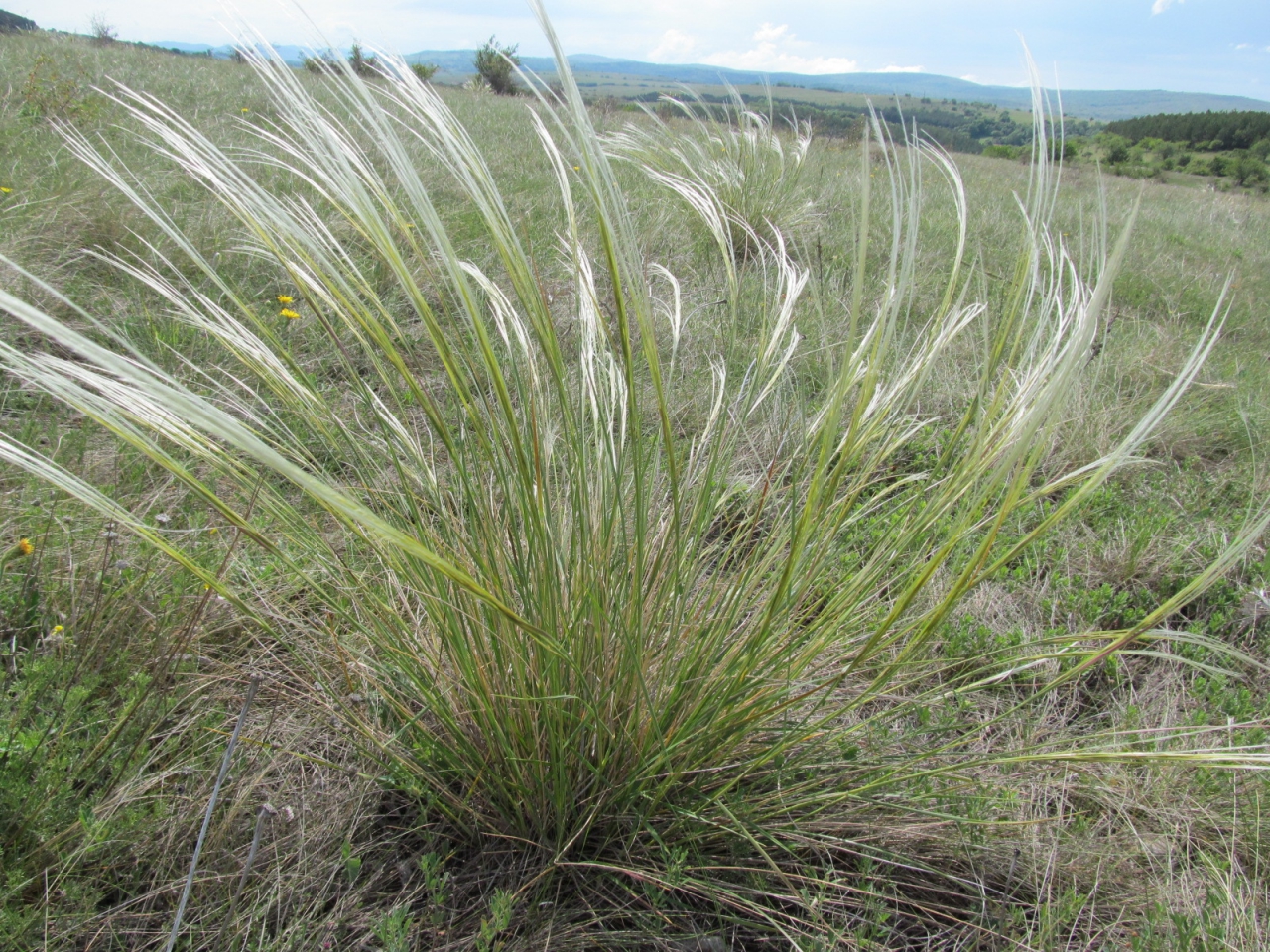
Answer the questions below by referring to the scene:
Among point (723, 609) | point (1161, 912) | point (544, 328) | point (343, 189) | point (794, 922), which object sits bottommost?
point (794, 922)

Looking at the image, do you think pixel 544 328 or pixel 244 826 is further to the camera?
pixel 244 826

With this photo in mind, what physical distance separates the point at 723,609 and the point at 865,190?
64cm

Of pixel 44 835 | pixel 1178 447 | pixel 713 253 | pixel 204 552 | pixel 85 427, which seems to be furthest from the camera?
pixel 713 253

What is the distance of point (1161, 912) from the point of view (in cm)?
98

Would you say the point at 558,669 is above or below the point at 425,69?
below

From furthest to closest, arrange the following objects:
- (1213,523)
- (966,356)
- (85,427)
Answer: (966,356)
(1213,523)
(85,427)

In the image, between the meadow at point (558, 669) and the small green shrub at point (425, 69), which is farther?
the small green shrub at point (425, 69)

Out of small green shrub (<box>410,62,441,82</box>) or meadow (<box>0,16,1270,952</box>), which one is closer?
meadow (<box>0,16,1270,952</box>)

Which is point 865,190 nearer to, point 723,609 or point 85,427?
point 723,609

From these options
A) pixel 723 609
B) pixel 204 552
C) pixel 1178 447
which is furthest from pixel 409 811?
pixel 1178 447

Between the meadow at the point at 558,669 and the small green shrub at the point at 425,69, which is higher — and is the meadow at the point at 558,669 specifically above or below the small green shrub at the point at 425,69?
below

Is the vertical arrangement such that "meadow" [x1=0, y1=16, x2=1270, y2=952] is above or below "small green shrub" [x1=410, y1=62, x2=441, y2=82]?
below

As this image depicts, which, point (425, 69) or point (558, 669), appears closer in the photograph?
point (558, 669)

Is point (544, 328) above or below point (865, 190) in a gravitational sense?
below
